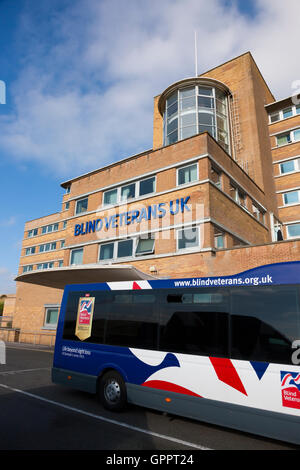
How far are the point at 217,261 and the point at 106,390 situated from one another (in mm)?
8607

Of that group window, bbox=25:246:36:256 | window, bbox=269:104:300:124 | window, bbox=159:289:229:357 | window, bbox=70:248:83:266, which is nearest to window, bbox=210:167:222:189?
window, bbox=70:248:83:266

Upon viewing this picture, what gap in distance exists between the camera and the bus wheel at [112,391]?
6.75 metres

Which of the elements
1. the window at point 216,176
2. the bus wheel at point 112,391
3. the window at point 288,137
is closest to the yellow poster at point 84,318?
the bus wheel at point 112,391

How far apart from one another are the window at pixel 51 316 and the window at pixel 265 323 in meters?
24.3

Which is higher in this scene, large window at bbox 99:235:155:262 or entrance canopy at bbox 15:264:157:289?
large window at bbox 99:235:155:262

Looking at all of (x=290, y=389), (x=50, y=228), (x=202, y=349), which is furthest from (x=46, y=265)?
(x=290, y=389)

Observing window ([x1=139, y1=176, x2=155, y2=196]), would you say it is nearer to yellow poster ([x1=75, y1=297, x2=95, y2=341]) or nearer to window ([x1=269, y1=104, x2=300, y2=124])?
yellow poster ([x1=75, y1=297, x2=95, y2=341])

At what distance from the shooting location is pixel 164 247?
15914mm

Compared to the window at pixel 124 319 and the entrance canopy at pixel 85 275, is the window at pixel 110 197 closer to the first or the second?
the entrance canopy at pixel 85 275

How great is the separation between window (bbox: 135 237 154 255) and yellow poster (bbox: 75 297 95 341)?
8581 millimetres

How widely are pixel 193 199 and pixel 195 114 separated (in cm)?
921

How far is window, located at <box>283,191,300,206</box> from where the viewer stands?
1026 inches

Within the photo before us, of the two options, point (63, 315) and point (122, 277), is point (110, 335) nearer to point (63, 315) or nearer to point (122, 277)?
point (63, 315)
